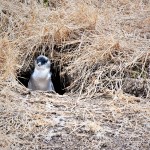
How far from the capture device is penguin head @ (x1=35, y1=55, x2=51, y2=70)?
497 centimetres

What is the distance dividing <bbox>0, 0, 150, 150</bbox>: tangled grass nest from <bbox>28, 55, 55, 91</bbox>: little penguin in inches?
6.1

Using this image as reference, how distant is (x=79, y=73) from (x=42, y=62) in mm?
456

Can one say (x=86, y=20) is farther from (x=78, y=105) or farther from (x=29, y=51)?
(x=78, y=105)

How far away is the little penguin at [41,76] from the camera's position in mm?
4992

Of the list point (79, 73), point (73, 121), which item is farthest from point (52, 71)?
point (73, 121)

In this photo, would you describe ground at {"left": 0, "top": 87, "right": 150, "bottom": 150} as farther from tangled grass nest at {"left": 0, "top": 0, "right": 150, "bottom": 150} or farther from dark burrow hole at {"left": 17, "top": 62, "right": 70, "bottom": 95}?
dark burrow hole at {"left": 17, "top": 62, "right": 70, "bottom": 95}

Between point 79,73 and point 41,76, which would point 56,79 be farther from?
point 79,73

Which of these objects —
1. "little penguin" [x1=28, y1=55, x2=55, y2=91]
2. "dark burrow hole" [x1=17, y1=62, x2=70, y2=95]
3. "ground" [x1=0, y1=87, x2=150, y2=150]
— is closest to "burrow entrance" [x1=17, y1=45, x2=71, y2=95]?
"dark burrow hole" [x1=17, y1=62, x2=70, y2=95]

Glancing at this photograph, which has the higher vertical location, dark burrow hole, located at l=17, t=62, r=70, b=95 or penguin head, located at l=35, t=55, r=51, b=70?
penguin head, located at l=35, t=55, r=51, b=70

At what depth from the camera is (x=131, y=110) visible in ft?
13.5

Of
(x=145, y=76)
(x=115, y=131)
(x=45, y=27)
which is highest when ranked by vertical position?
(x=45, y=27)

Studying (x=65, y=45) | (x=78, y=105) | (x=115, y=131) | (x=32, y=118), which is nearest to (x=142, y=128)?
(x=115, y=131)

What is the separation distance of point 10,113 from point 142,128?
1.13 meters

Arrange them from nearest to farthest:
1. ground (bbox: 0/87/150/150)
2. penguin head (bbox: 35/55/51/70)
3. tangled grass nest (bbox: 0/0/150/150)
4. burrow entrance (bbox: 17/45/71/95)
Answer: ground (bbox: 0/87/150/150), tangled grass nest (bbox: 0/0/150/150), penguin head (bbox: 35/55/51/70), burrow entrance (bbox: 17/45/71/95)
